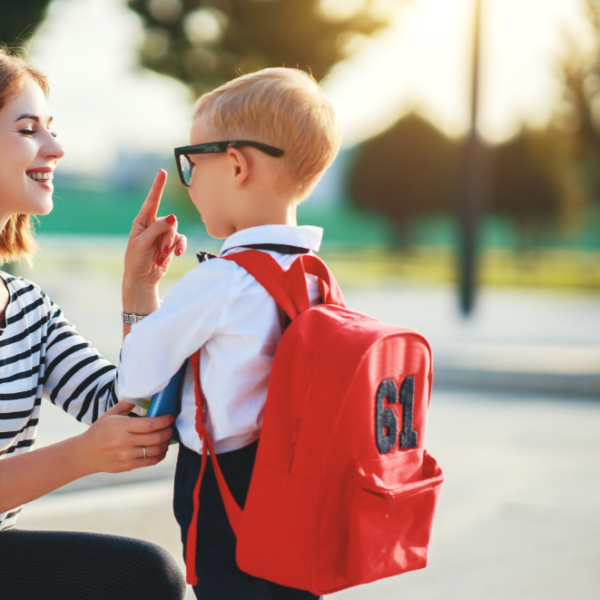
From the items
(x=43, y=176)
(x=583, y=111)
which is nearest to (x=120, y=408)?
(x=43, y=176)

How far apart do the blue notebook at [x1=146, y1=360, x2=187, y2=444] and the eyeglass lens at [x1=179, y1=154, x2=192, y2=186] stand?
1.21 feet

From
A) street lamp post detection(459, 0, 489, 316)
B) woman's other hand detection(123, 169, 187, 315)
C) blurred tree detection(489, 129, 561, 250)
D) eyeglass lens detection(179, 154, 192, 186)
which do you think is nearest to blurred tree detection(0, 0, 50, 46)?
street lamp post detection(459, 0, 489, 316)

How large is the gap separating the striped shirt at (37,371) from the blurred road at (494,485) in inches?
51.6

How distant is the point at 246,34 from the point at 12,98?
12484 millimetres

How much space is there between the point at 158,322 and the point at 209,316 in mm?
88

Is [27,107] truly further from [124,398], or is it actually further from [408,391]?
[408,391]

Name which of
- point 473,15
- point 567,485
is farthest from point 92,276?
point 567,485

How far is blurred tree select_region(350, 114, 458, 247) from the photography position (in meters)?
42.7

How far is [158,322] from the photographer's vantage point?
4.66 feet

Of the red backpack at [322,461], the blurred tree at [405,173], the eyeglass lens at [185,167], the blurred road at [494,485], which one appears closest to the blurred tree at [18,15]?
the blurred road at [494,485]

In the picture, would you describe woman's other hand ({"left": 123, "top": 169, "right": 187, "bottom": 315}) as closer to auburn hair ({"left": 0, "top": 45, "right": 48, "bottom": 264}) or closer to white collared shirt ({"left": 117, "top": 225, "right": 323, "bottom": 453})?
white collared shirt ({"left": 117, "top": 225, "right": 323, "bottom": 453})

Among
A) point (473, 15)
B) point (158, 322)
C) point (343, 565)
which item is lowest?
point (343, 565)

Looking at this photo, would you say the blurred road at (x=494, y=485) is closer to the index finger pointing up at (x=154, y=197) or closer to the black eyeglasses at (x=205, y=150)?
the index finger pointing up at (x=154, y=197)

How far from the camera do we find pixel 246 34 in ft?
44.8
